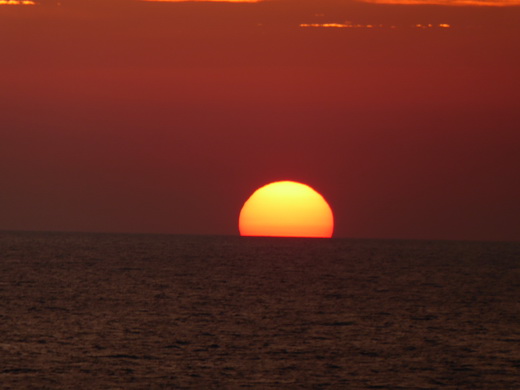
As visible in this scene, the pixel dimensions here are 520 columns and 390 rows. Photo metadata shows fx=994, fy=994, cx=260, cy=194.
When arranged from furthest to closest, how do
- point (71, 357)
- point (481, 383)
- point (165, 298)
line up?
point (165, 298), point (71, 357), point (481, 383)

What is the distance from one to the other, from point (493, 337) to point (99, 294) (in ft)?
120

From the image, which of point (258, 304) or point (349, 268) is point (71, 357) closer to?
point (258, 304)

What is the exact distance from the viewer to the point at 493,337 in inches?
2076

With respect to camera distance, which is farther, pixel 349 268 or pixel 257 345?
pixel 349 268

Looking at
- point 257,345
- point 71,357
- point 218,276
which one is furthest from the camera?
point 218,276

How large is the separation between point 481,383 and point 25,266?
95551mm

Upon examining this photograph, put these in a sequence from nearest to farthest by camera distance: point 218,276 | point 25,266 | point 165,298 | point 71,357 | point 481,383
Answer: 1. point 481,383
2. point 71,357
3. point 165,298
4. point 218,276
5. point 25,266

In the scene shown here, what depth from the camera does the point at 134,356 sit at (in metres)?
43.2

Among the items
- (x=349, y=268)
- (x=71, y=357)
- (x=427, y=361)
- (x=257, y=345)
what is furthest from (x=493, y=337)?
(x=349, y=268)

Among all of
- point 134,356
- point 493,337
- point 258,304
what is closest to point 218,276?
point 258,304

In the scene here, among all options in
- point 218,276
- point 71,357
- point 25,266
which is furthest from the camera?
point 25,266

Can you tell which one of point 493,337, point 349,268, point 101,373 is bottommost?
point 101,373

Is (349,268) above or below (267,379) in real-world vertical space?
above

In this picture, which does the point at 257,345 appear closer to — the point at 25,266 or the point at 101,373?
the point at 101,373
